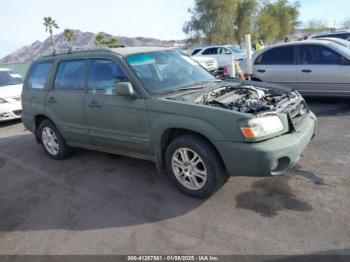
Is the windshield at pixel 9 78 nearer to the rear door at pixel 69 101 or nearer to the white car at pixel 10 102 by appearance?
the white car at pixel 10 102

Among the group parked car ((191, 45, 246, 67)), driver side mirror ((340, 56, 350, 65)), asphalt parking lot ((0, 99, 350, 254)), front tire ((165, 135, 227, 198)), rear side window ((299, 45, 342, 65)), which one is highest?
parked car ((191, 45, 246, 67))

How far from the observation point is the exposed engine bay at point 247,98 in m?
3.55

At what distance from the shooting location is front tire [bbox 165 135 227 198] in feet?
11.6

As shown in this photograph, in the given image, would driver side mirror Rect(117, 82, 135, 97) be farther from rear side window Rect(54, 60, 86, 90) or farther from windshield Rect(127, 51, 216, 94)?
rear side window Rect(54, 60, 86, 90)

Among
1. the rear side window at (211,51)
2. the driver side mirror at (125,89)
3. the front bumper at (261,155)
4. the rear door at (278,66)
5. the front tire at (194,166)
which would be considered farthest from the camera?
the rear side window at (211,51)

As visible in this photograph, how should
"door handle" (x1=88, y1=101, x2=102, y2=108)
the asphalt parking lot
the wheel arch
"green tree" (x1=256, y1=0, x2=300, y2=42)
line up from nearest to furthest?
the asphalt parking lot
the wheel arch
"door handle" (x1=88, y1=101, x2=102, y2=108)
"green tree" (x1=256, y1=0, x2=300, y2=42)

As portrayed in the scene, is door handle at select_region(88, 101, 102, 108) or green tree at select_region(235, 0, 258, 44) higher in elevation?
green tree at select_region(235, 0, 258, 44)

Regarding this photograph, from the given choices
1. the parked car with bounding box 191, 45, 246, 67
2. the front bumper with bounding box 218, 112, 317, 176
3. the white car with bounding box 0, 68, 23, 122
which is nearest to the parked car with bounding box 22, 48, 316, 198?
the front bumper with bounding box 218, 112, 317, 176

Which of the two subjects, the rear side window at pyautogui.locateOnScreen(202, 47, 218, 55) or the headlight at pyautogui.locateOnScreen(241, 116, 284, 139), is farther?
the rear side window at pyautogui.locateOnScreen(202, 47, 218, 55)

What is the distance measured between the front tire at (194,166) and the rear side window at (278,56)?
5191mm

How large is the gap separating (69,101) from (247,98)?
2.66 meters

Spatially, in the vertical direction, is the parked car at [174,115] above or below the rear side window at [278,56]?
below

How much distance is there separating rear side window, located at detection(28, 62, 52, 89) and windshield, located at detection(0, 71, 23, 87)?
5.10 meters

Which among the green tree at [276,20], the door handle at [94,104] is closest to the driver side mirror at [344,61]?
the door handle at [94,104]
